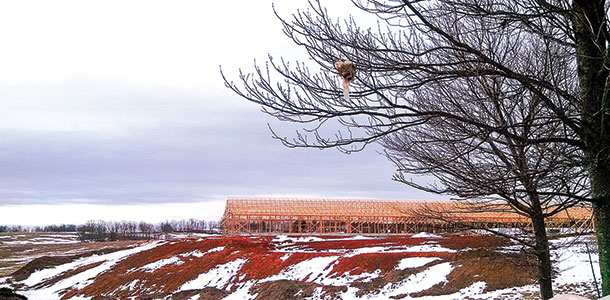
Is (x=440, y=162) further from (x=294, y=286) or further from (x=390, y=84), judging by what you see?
(x=294, y=286)

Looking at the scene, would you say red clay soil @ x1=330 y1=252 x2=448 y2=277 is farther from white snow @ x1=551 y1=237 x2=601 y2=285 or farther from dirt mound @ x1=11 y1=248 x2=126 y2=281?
dirt mound @ x1=11 y1=248 x2=126 y2=281

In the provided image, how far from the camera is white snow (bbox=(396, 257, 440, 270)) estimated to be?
20319 mm

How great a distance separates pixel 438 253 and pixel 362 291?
6.05 metres

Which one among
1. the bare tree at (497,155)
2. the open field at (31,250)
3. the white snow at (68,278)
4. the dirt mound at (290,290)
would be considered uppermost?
the bare tree at (497,155)

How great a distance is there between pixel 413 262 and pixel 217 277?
9.15 meters

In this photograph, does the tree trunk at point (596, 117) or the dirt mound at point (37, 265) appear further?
the dirt mound at point (37, 265)

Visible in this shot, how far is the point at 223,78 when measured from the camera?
5703 millimetres

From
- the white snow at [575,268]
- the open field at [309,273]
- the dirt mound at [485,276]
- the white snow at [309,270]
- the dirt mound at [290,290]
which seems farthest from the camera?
the white snow at [309,270]

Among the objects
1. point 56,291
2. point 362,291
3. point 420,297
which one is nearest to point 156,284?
point 56,291

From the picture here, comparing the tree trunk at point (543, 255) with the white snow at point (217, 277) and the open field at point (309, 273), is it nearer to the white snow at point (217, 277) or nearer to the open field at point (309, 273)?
the open field at point (309, 273)

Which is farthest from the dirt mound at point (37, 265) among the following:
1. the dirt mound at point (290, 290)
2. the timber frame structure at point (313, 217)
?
the dirt mound at point (290, 290)

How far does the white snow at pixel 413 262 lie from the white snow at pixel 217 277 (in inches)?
308

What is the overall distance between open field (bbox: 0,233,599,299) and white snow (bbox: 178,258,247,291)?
0.16 feet

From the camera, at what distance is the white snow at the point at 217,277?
2228 centimetres
